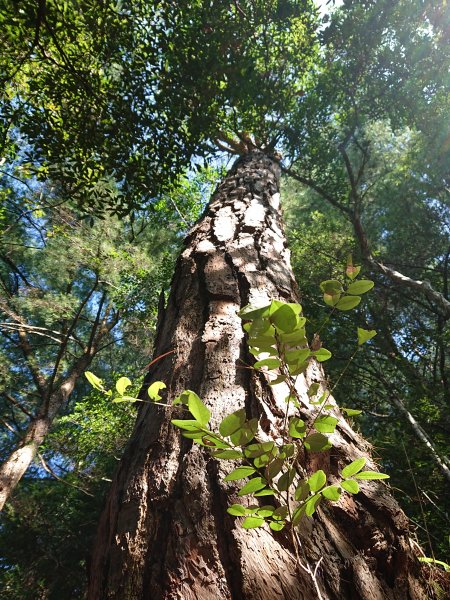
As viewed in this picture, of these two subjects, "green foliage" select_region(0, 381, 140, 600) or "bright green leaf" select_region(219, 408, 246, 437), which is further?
"green foliage" select_region(0, 381, 140, 600)

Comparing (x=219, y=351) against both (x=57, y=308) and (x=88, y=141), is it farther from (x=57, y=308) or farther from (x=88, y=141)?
(x=57, y=308)

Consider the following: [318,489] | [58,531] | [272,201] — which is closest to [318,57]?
[272,201]

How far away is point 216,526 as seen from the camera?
74 centimetres

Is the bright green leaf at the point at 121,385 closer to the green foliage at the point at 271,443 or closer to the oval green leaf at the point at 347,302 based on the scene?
the green foliage at the point at 271,443

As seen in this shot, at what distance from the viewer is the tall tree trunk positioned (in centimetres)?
67

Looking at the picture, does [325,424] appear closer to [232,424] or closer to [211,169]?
[232,424]

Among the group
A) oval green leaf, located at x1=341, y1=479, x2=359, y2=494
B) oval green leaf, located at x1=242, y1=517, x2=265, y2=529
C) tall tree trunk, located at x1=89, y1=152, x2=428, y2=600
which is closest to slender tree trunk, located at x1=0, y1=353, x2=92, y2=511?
tall tree trunk, located at x1=89, y1=152, x2=428, y2=600

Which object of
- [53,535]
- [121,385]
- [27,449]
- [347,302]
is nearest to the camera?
[347,302]

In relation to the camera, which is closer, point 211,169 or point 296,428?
point 296,428

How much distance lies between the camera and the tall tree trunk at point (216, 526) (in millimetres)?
670

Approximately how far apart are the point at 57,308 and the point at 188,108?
19.5ft

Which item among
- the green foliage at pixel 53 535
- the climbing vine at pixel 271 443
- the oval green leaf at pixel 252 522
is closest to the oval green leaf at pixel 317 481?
the climbing vine at pixel 271 443

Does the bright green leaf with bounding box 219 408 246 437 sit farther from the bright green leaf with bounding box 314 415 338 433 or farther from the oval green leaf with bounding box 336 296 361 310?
the oval green leaf with bounding box 336 296 361 310

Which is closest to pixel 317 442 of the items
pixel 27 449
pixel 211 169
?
pixel 27 449
